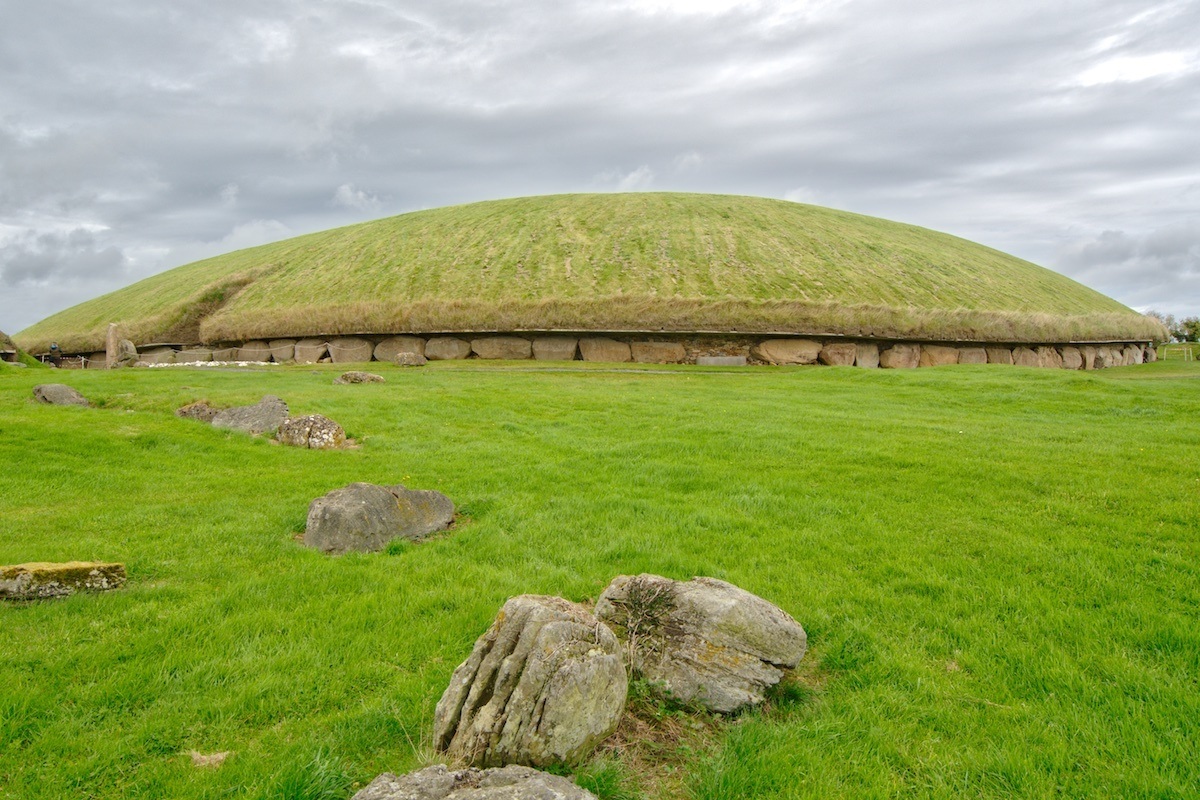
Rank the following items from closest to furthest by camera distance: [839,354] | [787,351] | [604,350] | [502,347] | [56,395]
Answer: [56,395] < [839,354] < [787,351] < [604,350] < [502,347]

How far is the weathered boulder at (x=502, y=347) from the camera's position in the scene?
32.6 meters

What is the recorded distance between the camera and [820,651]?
18.0ft

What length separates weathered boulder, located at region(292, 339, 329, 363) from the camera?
3444 cm

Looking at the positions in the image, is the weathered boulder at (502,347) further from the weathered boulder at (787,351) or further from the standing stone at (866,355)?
the standing stone at (866,355)

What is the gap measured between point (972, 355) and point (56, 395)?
3581 centimetres

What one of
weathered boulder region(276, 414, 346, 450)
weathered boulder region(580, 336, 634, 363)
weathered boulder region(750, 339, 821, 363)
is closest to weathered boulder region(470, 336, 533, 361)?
weathered boulder region(580, 336, 634, 363)

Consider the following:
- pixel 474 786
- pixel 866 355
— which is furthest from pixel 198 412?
pixel 866 355

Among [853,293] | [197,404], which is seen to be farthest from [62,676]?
[853,293]

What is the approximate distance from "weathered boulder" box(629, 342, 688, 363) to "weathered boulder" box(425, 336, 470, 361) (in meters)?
8.20

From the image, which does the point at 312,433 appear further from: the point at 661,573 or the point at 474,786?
the point at 474,786

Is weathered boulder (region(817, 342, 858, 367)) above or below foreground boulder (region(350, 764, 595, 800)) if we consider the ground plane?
above

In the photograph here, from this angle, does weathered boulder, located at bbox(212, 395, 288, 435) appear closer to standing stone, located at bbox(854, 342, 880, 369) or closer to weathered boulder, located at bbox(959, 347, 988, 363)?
standing stone, located at bbox(854, 342, 880, 369)

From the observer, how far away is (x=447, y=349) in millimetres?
33219

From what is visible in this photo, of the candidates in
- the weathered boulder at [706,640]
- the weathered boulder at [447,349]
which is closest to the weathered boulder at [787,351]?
the weathered boulder at [447,349]
